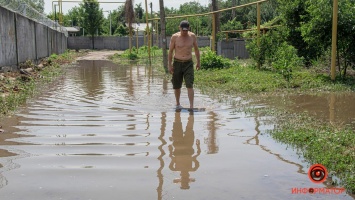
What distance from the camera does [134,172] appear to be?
395 cm

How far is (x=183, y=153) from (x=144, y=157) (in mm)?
446

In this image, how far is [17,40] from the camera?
1465 centimetres

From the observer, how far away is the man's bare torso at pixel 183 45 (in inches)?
303

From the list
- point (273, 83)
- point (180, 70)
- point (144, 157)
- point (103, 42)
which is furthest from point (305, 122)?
point (103, 42)

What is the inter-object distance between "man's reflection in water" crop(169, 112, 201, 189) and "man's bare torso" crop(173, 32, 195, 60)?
6.62ft

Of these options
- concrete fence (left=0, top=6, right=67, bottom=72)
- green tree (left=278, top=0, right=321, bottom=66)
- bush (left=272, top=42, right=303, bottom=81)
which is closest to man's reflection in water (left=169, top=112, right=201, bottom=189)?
bush (left=272, top=42, right=303, bottom=81)

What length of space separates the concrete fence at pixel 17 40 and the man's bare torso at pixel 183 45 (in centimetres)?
660

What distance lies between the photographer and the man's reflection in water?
3882 millimetres

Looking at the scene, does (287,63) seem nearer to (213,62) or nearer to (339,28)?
(339,28)

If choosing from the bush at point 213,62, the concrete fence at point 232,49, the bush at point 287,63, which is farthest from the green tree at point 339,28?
the concrete fence at point 232,49

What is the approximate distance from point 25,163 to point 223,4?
6135 cm

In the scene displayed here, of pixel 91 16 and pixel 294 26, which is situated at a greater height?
pixel 91 16

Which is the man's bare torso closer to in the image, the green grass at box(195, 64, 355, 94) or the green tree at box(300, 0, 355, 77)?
the green grass at box(195, 64, 355, 94)

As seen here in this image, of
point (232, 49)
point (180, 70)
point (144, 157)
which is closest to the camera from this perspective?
point (144, 157)
